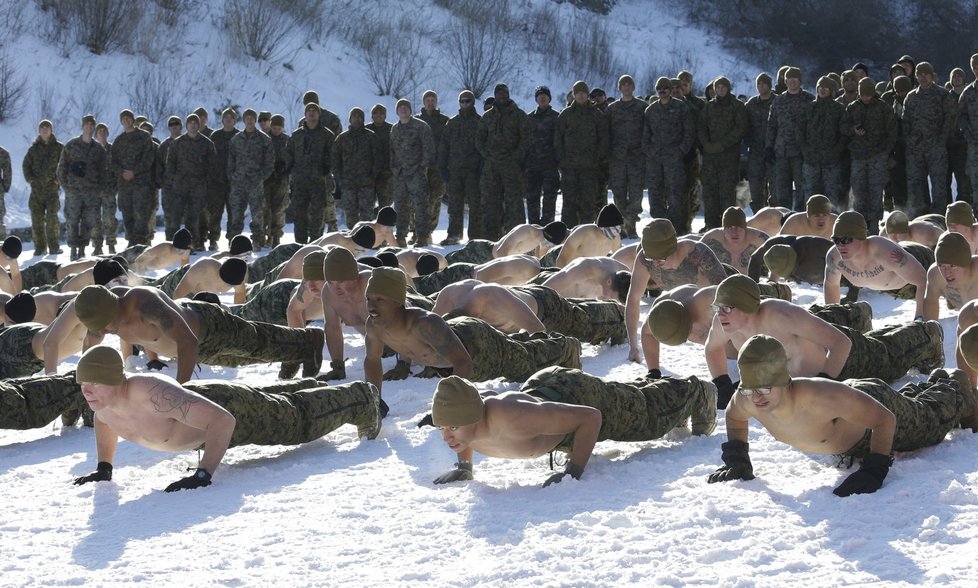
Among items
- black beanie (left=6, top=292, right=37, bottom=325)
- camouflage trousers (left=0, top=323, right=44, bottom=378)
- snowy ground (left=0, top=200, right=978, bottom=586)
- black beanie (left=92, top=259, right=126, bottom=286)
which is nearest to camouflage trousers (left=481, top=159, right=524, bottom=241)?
black beanie (left=92, top=259, right=126, bottom=286)

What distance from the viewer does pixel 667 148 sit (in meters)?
14.8

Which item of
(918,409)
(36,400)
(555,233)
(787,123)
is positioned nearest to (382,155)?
(555,233)

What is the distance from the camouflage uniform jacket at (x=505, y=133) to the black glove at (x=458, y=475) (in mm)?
9724

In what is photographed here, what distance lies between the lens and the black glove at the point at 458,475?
232 inches

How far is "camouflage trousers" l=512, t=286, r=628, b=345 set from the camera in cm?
890

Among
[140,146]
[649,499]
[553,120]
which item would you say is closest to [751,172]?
[553,120]

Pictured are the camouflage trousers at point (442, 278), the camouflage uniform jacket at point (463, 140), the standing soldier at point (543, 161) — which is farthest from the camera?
the camouflage uniform jacket at point (463, 140)

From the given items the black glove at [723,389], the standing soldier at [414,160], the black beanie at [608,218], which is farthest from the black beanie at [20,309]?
the standing soldier at [414,160]

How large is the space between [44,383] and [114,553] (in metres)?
2.49

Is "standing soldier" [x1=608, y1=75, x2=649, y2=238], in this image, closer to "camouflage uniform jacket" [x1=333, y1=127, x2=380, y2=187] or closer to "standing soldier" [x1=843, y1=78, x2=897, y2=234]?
"standing soldier" [x1=843, y1=78, x2=897, y2=234]

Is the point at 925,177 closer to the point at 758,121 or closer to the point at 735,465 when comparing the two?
the point at 758,121

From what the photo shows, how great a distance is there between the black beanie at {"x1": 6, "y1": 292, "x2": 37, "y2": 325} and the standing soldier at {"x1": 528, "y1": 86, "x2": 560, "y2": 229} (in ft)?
23.8

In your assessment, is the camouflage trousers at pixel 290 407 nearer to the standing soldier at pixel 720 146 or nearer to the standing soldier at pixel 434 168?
the standing soldier at pixel 720 146

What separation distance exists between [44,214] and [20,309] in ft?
A: 27.2
